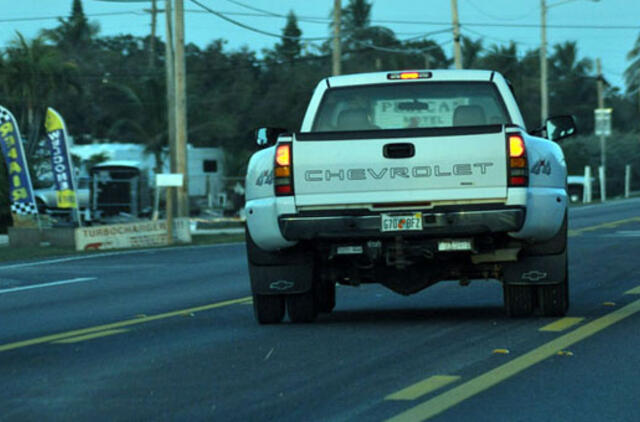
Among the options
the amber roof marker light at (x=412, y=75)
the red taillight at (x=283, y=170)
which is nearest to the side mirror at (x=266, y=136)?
the amber roof marker light at (x=412, y=75)

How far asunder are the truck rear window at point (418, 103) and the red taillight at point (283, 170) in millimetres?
1443

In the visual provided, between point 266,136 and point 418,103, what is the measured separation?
137cm

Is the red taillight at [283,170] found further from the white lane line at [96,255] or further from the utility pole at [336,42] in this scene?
the utility pole at [336,42]

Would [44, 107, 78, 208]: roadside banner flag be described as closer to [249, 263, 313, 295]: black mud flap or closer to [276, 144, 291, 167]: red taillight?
[249, 263, 313, 295]: black mud flap

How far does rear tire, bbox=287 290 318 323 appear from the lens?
35.6ft

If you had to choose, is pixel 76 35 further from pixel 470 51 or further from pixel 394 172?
pixel 394 172

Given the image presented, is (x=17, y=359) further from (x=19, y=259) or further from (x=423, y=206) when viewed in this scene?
(x=19, y=259)

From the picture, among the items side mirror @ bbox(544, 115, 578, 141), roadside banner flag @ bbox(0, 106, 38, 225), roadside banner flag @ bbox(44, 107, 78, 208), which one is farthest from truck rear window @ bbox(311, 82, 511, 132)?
roadside banner flag @ bbox(0, 106, 38, 225)

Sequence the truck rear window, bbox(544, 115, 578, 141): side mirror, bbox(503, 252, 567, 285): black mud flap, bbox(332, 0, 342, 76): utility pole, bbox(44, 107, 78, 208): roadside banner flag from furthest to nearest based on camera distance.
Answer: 1. bbox(332, 0, 342, 76): utility pole
2. bbox(44, 107, 78, 208): roadside banner flag
3. bbox(544, 115, 578, 141): side mirror
4. the truck rear window
5. bbox(503, 252, 567, 285): black mud flap

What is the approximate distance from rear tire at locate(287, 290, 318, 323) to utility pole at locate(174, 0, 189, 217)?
21.1 metres

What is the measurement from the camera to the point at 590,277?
15.0 m

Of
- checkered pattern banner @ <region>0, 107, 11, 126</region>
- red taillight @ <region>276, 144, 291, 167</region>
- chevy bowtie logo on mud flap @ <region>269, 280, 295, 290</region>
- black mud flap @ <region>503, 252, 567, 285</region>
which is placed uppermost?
checkered pattern banner @ <region>0, 107, 11, 126</region>

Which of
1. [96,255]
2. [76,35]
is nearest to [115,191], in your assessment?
[96,255]

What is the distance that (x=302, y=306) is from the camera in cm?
1086
